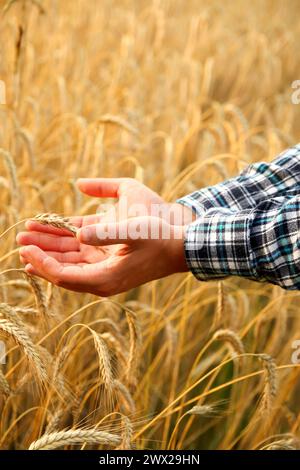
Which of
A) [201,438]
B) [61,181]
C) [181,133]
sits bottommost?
[201,438]

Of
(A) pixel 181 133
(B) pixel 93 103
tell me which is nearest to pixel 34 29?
(B) pixel 93 103

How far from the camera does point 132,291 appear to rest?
1.99 m

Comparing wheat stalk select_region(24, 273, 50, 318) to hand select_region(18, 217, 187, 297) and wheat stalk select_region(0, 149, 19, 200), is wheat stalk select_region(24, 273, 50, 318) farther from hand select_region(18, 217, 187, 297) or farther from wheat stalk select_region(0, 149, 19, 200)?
wheat stalk select_region(0, 149, 19, 200)

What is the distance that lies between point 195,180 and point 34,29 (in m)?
1.21

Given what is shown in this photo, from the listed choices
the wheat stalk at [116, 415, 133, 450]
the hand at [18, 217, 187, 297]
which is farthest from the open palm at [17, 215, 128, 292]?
the wheat stalk at [116, 415, 133, 450]

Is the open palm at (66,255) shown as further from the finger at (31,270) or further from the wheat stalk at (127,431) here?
the wheat stalk at (127,431)

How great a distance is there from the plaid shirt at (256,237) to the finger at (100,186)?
0.20m

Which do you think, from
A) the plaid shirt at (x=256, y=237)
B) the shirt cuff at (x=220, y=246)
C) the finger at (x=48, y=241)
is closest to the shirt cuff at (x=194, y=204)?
the plaid shirt at (x=256, y=237)

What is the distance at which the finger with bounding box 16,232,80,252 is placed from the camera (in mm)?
1213

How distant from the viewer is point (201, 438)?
1699 millimetres

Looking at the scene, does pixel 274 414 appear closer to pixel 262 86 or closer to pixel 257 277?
pixel 257 277

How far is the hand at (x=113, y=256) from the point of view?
1.09 metres

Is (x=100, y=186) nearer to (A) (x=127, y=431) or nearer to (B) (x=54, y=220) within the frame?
(B) (x=54, y=220)

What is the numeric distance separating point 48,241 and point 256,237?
0.42 meters
